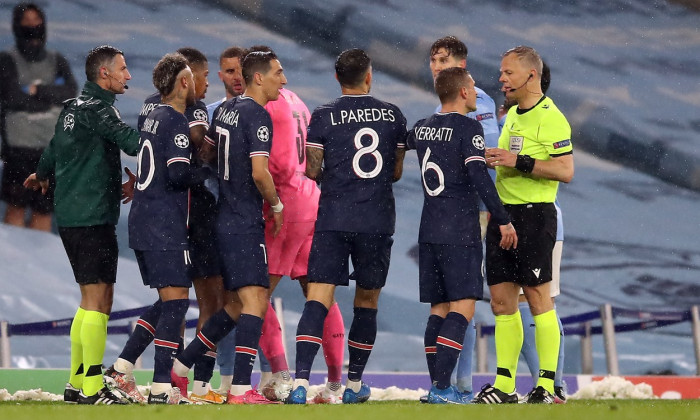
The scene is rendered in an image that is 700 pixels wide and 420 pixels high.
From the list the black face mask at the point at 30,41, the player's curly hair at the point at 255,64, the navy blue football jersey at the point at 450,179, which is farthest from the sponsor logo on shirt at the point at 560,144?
the black face mask at the point at 30,41

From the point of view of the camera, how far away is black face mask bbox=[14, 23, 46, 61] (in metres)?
11.9

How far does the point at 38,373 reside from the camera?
773 cm

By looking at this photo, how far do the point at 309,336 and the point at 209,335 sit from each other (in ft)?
2.01

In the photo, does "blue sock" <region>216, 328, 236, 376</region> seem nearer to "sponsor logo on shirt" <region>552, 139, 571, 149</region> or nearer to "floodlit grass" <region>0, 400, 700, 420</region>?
"floodlit grass" <region>0, 400, 700, 420</region>

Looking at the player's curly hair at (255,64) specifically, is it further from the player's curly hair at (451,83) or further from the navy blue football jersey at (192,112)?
the player's curly hair at (451,83)

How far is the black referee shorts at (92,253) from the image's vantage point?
19.1 ft

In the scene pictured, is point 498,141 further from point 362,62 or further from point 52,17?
point 52,17

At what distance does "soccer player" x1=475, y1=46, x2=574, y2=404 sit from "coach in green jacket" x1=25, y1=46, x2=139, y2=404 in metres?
2.05

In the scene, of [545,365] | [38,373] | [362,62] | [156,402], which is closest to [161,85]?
[362,62]

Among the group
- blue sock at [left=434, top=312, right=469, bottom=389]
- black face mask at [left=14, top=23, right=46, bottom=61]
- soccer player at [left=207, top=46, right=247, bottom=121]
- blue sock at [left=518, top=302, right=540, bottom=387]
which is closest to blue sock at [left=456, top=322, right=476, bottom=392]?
blue sock at [left=518, top=302, right=540, bottom=387]

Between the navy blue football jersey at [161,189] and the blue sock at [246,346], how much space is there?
520 mm

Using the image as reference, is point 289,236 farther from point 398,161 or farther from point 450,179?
point 450,179

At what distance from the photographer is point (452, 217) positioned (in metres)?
5.62

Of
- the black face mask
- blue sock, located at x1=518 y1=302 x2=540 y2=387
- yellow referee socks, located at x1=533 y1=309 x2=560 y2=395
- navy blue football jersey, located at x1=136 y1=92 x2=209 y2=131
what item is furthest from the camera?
Result: the black face mask
